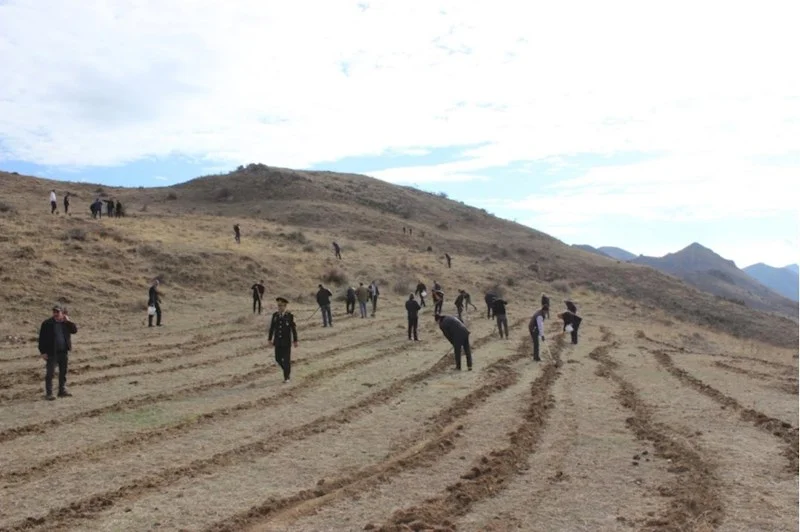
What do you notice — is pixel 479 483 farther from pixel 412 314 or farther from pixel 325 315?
pixel 325 315

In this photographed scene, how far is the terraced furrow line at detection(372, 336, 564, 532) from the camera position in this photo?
677 cm

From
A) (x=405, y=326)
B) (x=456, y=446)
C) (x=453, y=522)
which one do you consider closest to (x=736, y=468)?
(x=456, y=446)

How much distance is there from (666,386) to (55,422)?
12775 mm

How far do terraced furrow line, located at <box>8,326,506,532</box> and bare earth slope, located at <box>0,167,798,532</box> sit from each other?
4 cm

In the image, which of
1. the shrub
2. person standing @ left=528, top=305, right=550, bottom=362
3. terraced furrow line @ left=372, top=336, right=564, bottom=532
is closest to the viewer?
terraced furrow line @ left=372, top=336, right=564, bottom=532

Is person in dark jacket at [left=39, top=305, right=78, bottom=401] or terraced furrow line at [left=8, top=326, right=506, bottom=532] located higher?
person in dark jacket at [left=39, top=305, right=78, bottom=401]

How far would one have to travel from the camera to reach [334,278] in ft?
135

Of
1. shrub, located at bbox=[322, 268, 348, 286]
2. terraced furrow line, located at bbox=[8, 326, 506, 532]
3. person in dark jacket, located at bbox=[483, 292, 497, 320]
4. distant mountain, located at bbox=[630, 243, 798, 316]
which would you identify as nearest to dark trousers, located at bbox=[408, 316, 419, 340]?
person in dark jacket, located at bbox=[483, 292, 497, 320]

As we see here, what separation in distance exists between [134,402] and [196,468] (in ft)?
15.1

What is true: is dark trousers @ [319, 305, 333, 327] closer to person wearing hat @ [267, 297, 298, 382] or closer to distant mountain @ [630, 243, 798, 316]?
person wearing hat @ [267, 297, 298, 382]

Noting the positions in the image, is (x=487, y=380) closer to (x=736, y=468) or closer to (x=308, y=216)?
(x=736, y=468)

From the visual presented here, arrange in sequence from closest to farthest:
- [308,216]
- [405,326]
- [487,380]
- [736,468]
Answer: [736,468] < [487,380] < [405,326] < [308,216]

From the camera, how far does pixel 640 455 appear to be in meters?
9.44

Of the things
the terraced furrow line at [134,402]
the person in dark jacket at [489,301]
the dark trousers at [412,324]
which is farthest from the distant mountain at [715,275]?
the terraced furrow line at [134,402]
